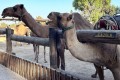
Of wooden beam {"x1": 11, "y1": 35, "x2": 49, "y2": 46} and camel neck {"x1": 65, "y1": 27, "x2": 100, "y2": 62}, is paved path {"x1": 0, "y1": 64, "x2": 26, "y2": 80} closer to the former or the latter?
wooden beam {"x1": 11, "y1": 35, "x2": 49, "y2": 46}

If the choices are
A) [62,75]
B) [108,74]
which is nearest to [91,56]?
[62,75]

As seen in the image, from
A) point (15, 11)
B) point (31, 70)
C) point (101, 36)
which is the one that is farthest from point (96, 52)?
point (15, 11)

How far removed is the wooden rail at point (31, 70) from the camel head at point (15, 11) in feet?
3.22

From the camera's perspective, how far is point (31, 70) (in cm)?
579

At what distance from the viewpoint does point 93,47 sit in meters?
3.87

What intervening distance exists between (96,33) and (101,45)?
0.20 m

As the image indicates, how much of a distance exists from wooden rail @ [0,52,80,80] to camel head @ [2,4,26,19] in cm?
98

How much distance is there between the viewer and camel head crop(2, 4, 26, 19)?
270 inches

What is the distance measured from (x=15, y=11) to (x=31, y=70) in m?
1.76

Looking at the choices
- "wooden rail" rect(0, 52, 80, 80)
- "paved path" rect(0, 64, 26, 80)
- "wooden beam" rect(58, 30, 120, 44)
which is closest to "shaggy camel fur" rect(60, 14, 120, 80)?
"wooden beam" rect(58, 30, 120, 44)

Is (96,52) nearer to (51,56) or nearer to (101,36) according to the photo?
(101,36)

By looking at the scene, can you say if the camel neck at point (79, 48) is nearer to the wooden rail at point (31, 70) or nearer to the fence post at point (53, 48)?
the wooden rail at point (31, 70)

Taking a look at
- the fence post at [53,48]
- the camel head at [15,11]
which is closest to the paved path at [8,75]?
the camel head at [15,11]

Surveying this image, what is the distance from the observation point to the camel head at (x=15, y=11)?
270 inches
